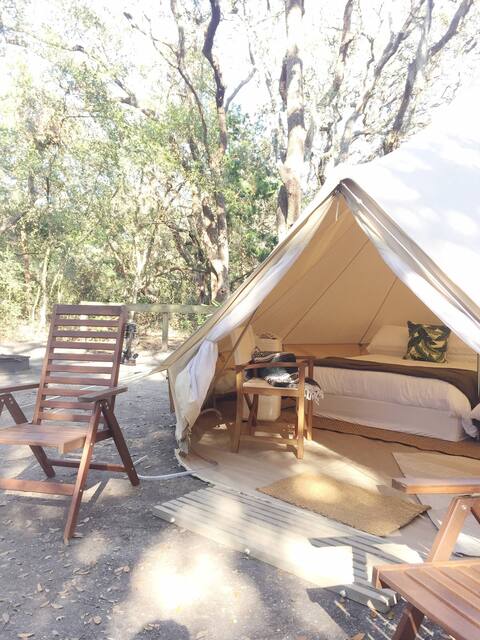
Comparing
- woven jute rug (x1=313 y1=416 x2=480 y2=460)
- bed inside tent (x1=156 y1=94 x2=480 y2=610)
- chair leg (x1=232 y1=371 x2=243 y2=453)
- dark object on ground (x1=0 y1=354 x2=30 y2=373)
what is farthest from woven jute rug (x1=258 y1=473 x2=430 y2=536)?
dark object on ground (x1=0 y1=354 x2=30 y2=373)

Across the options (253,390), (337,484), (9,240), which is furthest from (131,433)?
(9,240)

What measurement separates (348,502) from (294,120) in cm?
473

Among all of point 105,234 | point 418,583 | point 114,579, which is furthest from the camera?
point 105,234

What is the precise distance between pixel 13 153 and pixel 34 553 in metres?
8.84

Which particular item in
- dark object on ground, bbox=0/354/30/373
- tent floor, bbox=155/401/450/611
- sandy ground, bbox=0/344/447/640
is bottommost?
sandy ground, bbox=0/344/447/640

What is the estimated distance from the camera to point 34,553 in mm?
2059

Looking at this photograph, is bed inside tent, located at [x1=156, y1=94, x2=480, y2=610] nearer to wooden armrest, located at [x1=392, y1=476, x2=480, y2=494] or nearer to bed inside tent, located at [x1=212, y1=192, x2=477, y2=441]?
bed inside tent, located at [x1=212, y1=192, x2=477, y2=441]

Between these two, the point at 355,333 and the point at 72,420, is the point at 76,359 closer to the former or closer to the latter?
the point at 72,420

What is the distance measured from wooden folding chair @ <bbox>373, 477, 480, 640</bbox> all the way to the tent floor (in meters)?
0.44

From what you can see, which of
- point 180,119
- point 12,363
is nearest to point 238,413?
point 12,363

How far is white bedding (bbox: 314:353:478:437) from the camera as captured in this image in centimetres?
365

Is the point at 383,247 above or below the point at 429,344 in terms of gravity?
above

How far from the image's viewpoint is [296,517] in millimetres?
2355

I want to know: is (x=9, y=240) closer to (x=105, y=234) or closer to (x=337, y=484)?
(x=105, y=234)
